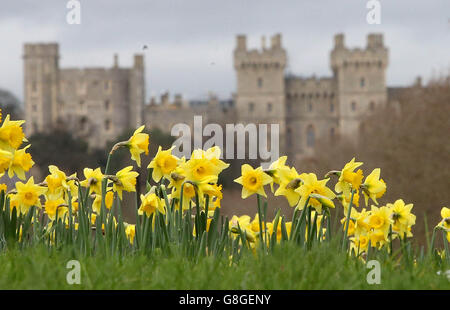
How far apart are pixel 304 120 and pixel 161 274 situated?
53.2 meters

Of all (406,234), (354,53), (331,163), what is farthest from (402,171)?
(354,53)

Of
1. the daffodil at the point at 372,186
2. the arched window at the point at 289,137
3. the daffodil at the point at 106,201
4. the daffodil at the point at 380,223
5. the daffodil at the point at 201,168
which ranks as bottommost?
the arched window at the point at 289,137

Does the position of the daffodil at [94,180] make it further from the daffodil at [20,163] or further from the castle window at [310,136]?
the castle window at [310,136]

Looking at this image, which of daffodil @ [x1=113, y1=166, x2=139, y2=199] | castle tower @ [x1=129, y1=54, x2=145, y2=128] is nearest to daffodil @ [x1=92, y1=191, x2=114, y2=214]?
daffodil @ [x1=113, y1=166, x2=139, y2=199]

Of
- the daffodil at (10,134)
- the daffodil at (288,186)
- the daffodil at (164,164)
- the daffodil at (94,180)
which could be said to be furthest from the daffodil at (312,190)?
the daffodil at (10,134)

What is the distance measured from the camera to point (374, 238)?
2479 millimetres

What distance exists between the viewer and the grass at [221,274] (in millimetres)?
1613

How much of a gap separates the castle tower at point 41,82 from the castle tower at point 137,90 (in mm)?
4642

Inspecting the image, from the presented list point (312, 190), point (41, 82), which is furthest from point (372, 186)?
point (41, 82)

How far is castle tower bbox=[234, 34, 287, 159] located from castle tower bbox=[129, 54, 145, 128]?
5.85 metres

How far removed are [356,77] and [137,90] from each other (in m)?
13.5

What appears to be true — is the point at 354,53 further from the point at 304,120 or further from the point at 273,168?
the point at 273,168

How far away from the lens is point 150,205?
2.30 m

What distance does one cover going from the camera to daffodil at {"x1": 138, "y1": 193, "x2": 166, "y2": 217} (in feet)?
7.46
